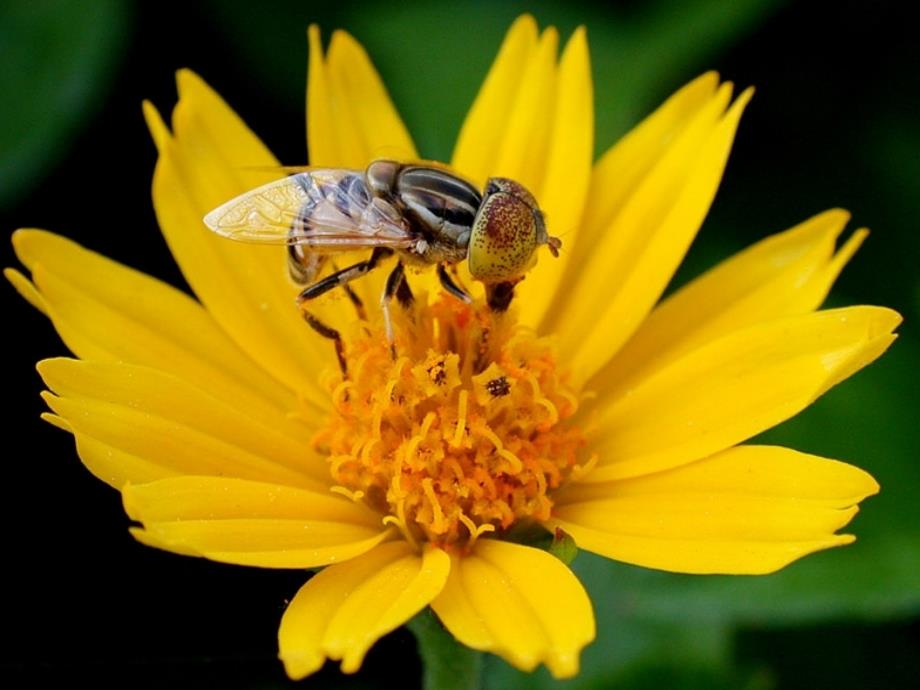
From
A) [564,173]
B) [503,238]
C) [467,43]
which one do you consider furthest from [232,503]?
[467,43]

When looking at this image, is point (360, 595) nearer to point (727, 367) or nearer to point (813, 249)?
point (727, 367)

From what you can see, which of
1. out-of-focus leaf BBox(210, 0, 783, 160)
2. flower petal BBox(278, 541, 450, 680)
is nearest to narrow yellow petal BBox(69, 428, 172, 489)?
flower petal BBox(278, 541, 450, 680)

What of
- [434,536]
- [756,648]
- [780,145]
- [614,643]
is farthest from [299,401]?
[780,145]

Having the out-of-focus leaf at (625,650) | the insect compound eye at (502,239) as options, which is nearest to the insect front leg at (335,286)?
the insect compound eye at (502,239)

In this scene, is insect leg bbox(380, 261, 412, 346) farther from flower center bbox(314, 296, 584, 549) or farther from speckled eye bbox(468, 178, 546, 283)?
speckled eye bbox(468, 178, 546, 283)

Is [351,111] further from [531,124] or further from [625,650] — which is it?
[625,650]

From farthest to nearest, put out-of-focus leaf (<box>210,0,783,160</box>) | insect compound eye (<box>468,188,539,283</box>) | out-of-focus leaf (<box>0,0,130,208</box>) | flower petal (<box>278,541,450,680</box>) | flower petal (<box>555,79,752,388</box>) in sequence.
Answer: out-of-focus leaf (<box>210,0,783,160</box>) → out-of-focus leaf (<box>0,0,130,208</box>) → flower petal (<box>555,79,752,388</box>) → insect compound eye (<box>468,188,539,283</box>) → flower petal (<box>278,541,450,680</box>)
